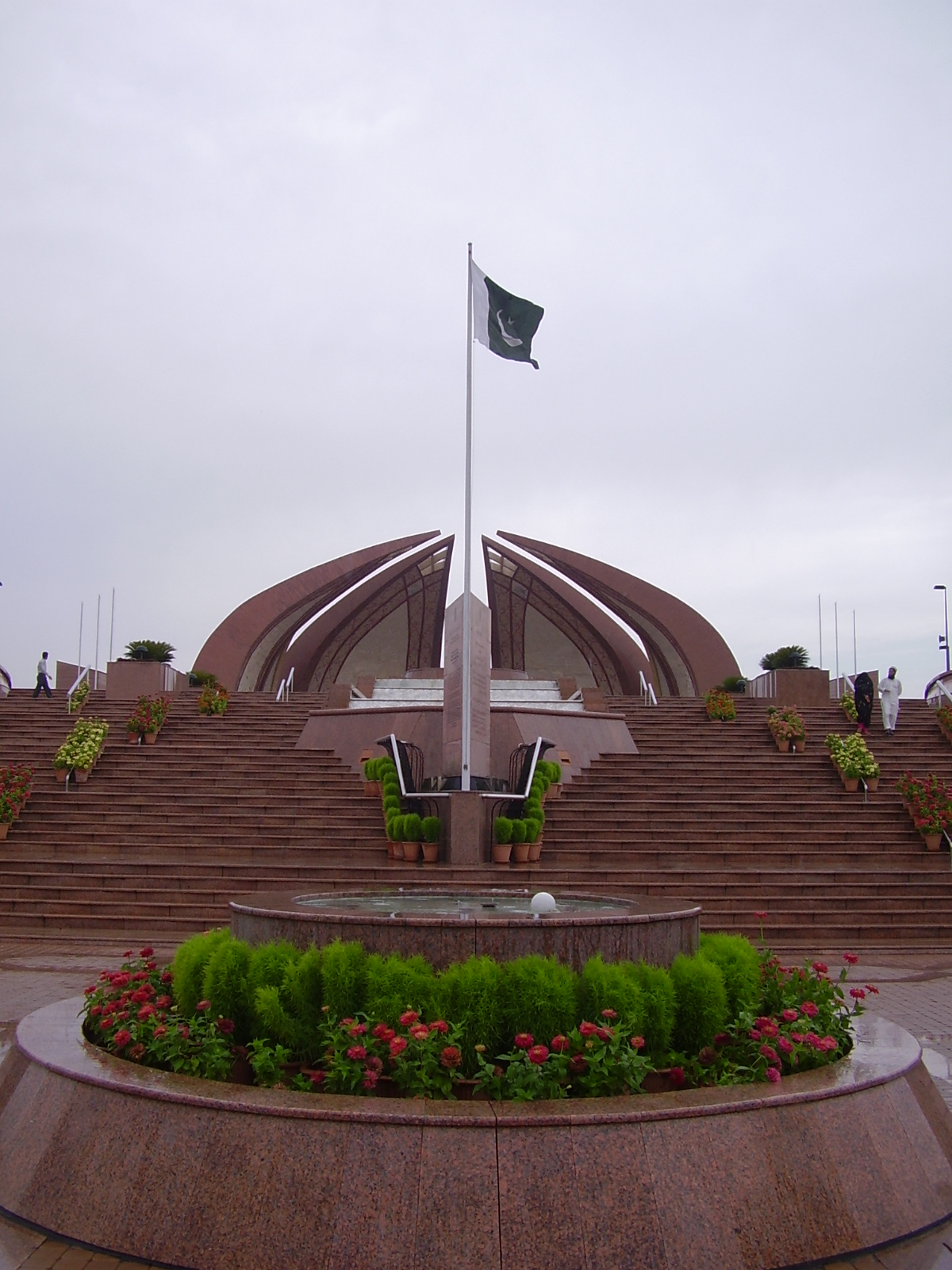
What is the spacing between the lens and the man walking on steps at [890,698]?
1447 centimetres

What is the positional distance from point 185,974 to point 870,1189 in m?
2.29

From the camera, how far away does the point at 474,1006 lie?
332 cm

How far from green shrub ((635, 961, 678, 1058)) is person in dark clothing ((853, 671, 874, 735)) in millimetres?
11886

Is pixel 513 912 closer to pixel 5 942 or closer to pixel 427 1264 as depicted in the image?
pixel 427 1264

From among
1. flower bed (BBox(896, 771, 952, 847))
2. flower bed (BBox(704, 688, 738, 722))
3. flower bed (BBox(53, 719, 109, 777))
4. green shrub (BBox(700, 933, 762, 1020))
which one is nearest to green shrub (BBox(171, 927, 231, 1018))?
green shrub (BBox(700, 933, 762, 1020))

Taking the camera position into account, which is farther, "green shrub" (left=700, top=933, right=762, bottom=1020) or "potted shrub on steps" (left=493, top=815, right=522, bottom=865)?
"potted shrub on steps" (left=493, top=815, right=522, bottom=865)

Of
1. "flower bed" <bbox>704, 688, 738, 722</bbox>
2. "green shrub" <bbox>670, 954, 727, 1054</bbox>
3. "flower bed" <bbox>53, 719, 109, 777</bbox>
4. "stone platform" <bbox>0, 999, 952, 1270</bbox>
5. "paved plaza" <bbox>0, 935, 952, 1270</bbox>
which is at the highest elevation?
"flower bed" <bbox>704, 688, 738, 722</bbox>

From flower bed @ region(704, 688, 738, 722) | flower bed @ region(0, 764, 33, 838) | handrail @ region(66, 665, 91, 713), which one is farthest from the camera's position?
handrail @ region(66, 665, 91, 713)

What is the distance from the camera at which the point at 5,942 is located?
8.45m

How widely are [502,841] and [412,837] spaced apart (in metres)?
0.85

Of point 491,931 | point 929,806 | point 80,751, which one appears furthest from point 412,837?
point 491,931

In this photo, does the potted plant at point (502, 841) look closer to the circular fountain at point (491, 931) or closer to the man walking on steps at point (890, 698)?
the circular fountain at point (491, 931)

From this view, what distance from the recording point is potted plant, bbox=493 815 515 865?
9914mm

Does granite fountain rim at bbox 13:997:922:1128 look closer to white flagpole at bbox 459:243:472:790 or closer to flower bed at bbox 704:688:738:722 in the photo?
white flagpole at bbox 459:243:472:790
